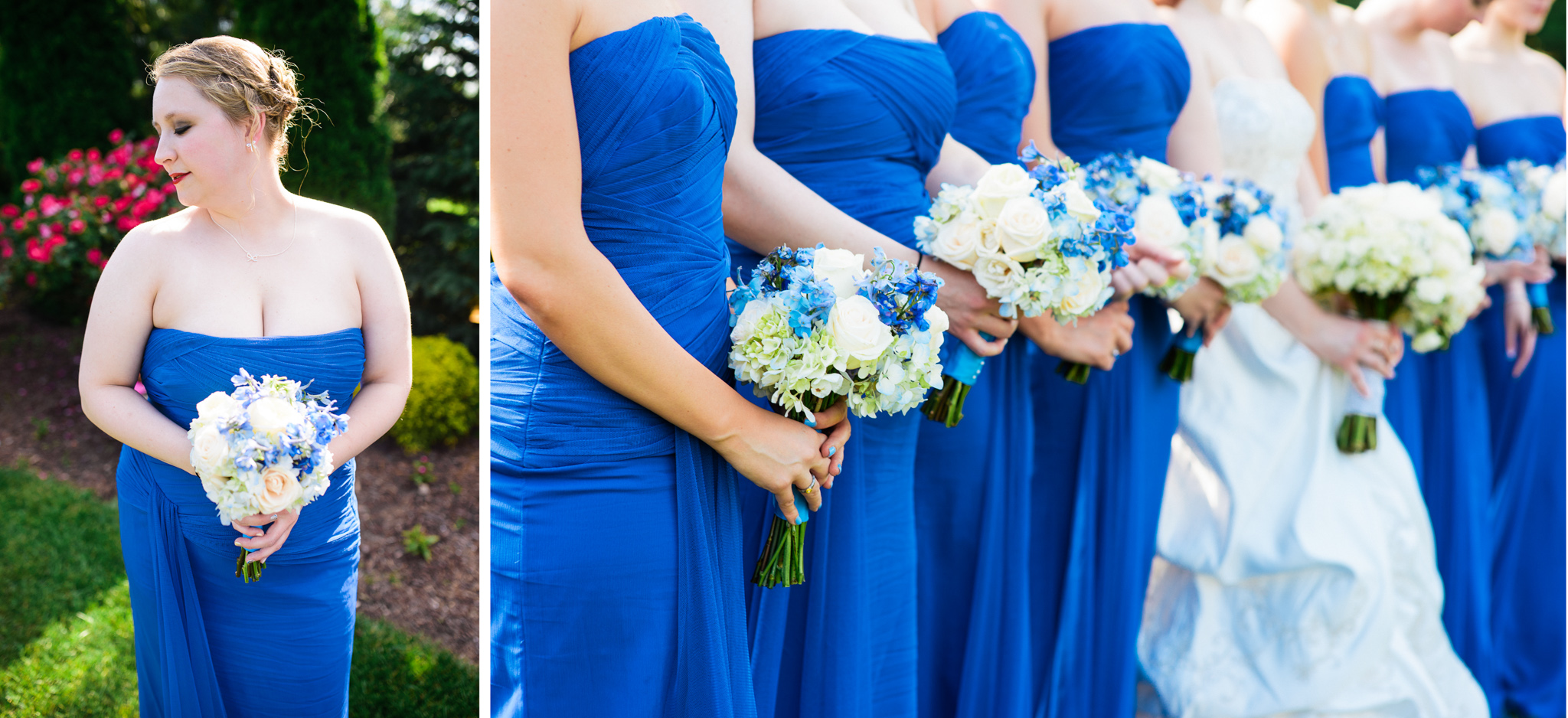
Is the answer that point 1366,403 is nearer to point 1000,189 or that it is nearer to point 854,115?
point 1000,189

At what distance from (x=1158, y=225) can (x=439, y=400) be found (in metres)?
4.50

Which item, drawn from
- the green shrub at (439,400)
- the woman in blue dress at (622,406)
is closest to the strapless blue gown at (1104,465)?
the woman in blue dress at (622,406)

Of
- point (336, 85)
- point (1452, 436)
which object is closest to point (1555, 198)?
point (1452, 436)

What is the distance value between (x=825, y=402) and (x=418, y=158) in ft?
21.1

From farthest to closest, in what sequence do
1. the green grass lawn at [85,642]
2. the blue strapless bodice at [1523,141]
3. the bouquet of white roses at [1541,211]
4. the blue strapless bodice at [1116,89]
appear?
the blue strapless bodice at [1523,141] < the bouquet of white roses at [1541,211] < the blue strapless bodice at [1116,89] < the green grass lawn at [85,642]

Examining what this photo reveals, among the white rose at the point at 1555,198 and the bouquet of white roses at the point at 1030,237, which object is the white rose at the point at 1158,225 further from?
the white rose at the point at 1555,198

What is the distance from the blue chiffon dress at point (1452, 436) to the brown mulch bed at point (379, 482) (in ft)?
14.1

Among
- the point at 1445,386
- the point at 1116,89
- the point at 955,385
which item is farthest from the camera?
the point at 1445,386

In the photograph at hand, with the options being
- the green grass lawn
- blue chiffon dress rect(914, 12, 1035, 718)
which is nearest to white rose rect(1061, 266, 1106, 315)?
blue chiffon dress rect(914, 12, 1035, 718)

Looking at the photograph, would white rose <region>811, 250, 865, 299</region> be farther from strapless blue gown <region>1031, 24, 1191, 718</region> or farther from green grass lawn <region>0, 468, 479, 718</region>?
green grass lawn <region>0, 468, 479, 718</region>

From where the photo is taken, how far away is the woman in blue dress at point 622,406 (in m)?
1.74

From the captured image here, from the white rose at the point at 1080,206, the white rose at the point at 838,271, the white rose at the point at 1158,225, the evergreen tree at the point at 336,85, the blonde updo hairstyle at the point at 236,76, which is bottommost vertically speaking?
the white rose at the point at 838,271

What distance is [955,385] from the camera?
2576 mm

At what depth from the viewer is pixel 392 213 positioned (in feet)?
21.3
